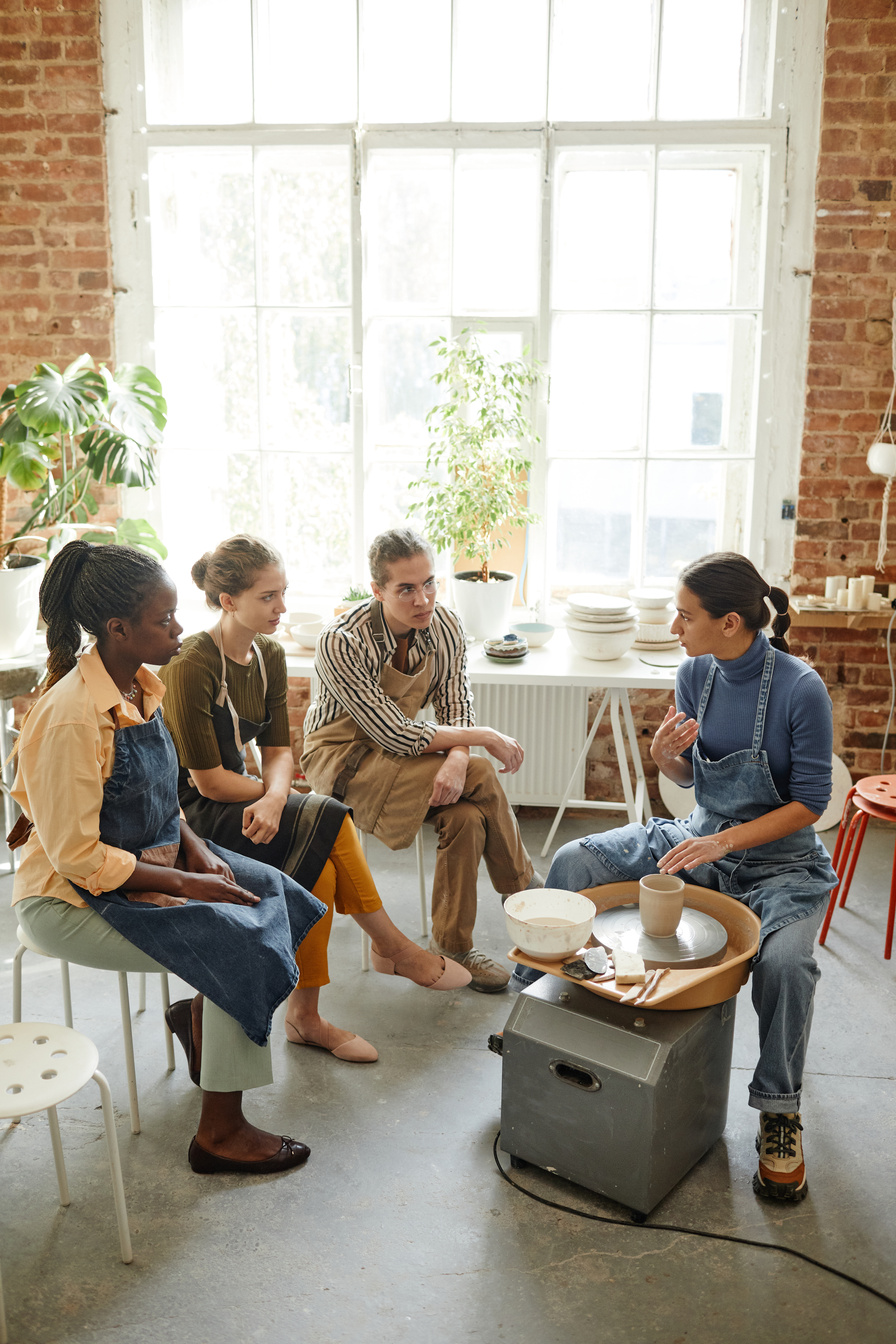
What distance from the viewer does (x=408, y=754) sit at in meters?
3.09

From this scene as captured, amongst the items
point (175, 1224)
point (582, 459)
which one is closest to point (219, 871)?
point (175, 1224)

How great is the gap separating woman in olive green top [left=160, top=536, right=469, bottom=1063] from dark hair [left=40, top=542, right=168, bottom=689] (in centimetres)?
47

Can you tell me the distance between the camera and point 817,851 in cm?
255

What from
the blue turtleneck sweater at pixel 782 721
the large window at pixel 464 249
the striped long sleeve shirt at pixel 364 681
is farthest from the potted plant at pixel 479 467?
the blue turtleneck sweater at pixel 782 721

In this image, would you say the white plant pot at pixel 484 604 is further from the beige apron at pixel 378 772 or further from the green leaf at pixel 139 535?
the green leaf at pixel 139 535

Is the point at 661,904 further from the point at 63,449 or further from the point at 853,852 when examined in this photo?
the point at 63,449

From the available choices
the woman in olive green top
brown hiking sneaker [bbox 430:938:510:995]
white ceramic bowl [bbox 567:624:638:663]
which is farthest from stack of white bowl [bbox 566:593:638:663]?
the woman in olive green top

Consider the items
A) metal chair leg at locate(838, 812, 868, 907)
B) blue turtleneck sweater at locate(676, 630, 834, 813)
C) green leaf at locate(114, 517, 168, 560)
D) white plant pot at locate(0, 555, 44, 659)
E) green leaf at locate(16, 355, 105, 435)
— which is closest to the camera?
blue turtleneck sweater at locate(676, 630, 834, 813)

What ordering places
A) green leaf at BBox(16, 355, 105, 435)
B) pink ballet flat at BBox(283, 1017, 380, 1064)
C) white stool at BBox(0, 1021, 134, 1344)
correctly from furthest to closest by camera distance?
green leaf at BBox(16, 355, 105, 435), pink ballet flat at BBox(283, 1017, 380, 1064), white stool at BBox(0, 1021, 134, 1344)

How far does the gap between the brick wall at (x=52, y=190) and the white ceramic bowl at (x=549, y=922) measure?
2.73 meters

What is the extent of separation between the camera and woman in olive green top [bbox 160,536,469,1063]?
2.71 metres

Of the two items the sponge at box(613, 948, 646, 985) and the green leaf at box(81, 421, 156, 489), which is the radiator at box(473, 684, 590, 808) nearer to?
the green leaf at box(81, 421, 156, 489)

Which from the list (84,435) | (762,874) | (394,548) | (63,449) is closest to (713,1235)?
(762,874)

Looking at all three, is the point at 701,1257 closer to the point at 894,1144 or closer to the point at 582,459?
the point at 894,1144
